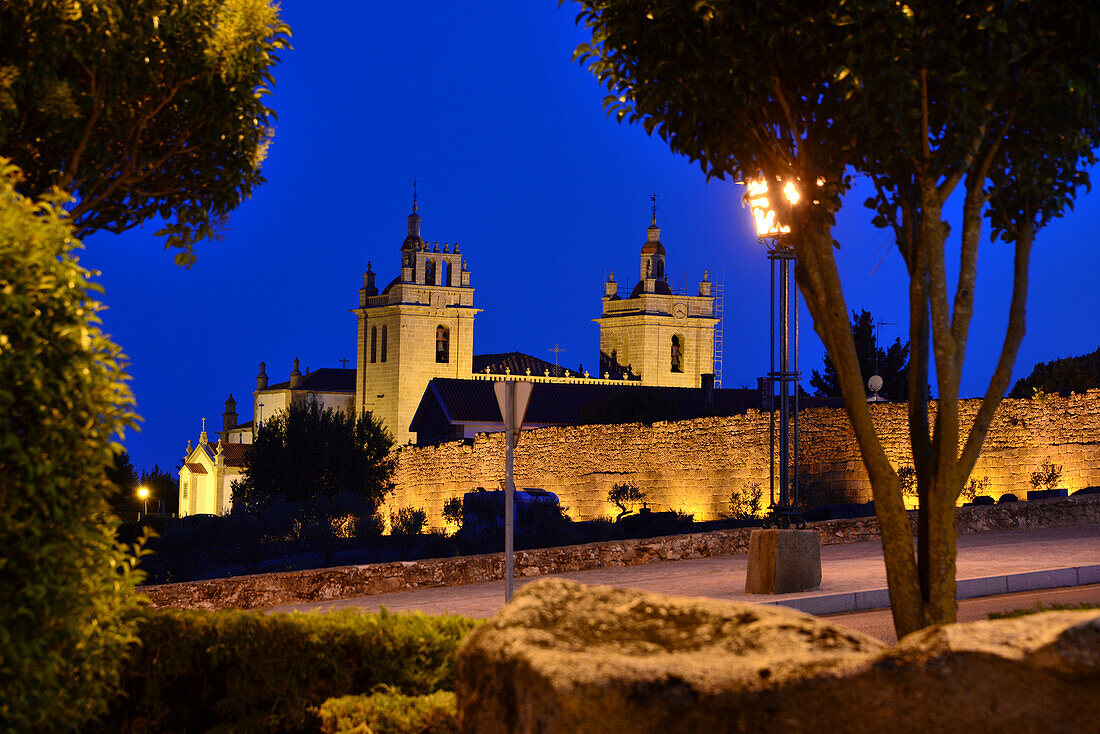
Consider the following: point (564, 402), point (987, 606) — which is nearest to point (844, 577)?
point (987, 606)

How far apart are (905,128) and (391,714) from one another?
12.1ft

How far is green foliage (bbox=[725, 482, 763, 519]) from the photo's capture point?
112ft

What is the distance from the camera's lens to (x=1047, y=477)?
2527 centimetres

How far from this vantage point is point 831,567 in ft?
49.0

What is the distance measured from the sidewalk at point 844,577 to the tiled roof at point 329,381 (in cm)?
10331

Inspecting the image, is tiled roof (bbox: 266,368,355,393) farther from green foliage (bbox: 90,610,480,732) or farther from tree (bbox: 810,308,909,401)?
green foliage (bbox: 90,610,480,732)

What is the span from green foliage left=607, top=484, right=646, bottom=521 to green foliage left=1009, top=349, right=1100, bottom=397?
16368 mm

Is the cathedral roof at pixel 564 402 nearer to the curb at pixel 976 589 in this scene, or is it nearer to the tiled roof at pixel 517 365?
the tiled roof at pixel 517 365

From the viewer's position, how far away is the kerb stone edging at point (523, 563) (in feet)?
42.3

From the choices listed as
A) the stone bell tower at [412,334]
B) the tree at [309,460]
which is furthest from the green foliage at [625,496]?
the stone bell tower at [412,334]

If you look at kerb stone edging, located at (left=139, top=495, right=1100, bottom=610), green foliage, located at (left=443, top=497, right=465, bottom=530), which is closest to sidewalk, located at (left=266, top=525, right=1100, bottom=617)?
kerb stone edging, located at (left=139, top=495, right=1100, bottom=610)

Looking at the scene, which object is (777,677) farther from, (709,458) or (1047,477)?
(709,458)

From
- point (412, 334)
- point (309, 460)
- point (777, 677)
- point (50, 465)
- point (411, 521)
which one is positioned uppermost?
point (412, 334)

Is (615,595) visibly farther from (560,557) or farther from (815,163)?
(560,557)
